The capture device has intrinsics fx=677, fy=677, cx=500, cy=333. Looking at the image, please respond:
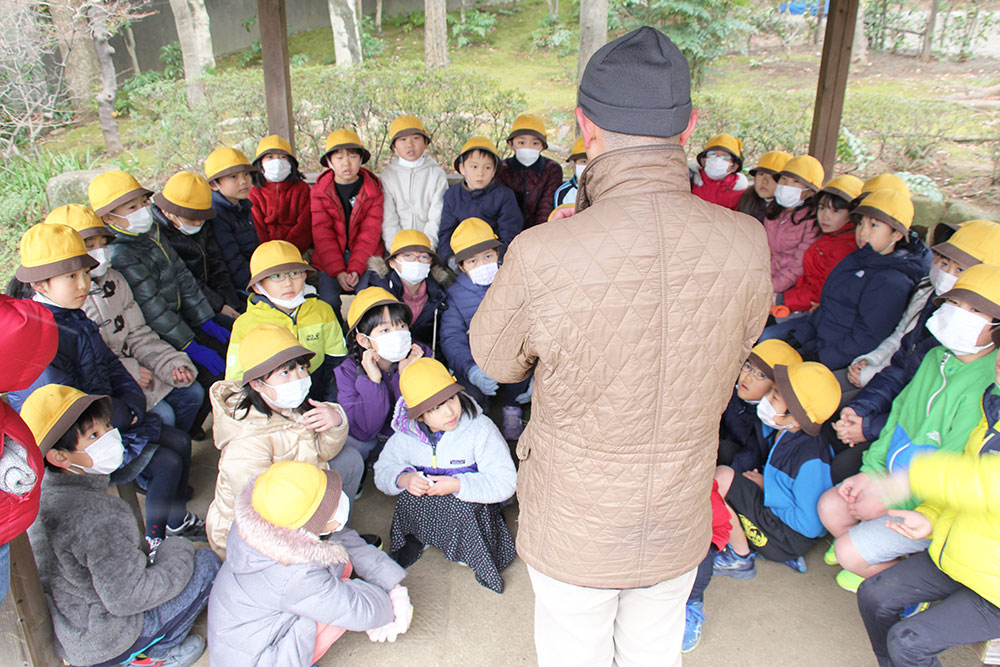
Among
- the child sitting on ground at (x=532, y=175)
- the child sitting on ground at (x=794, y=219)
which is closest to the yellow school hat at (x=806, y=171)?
the child sitting on ground at (x=794, y=219)

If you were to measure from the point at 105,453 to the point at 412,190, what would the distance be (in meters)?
2.89

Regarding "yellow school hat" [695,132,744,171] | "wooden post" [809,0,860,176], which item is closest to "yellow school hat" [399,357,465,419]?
"yellow school hat" [695,132,744,171]

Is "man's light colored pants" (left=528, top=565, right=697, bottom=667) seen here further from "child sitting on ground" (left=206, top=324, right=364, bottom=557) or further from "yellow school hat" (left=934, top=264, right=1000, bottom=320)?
"yellow school hat" (left=934, top=264, right=1000, bottom=320)

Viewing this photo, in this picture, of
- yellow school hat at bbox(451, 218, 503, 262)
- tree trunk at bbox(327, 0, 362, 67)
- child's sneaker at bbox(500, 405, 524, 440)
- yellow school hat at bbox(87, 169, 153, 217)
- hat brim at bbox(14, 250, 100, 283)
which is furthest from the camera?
tree trunk at bbox(327, 0, 362, 67)

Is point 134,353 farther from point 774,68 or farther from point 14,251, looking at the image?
point 774,68

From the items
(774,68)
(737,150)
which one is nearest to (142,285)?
(737,150)

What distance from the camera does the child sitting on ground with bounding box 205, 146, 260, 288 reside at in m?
4.28

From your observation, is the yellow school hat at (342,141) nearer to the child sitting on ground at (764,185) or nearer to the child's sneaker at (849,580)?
the child sitting on ground at (764,185)

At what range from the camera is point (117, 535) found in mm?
2342

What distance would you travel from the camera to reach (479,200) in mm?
4695

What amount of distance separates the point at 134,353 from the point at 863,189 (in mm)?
4270

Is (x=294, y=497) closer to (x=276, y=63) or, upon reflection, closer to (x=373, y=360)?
(x=373, y=360)

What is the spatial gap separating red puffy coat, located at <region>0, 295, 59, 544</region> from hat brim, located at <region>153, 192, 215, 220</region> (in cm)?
224

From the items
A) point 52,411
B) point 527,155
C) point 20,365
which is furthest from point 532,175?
point 20,365
